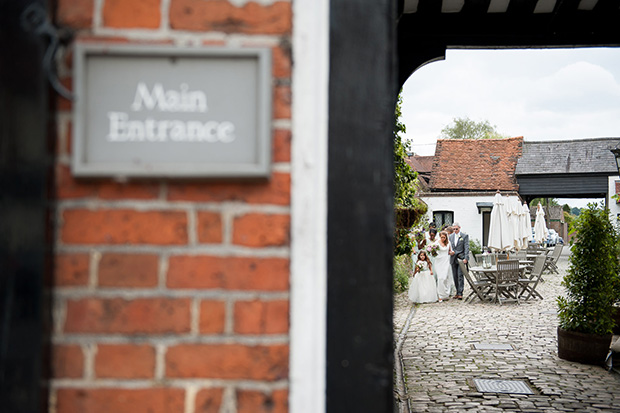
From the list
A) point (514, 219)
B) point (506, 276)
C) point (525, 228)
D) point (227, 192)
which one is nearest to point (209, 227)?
point (227, 192)

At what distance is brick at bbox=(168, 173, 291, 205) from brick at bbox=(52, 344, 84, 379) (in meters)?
Answer: 0.40

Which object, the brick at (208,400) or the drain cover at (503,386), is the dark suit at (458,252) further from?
the brick at (208,400)

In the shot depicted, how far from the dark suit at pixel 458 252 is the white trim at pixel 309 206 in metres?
12.3

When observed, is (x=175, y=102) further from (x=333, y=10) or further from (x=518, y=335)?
(x=518, y=335)

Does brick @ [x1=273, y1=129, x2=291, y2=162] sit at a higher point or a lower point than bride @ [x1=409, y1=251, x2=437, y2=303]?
higher

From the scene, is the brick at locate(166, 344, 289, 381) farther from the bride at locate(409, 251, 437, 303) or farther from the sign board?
the bride at locate(409, 251, 437, 303)

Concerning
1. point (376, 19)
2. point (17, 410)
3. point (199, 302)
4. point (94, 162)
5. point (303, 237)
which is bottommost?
point (17, 410)

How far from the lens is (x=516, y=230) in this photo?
16.9 m

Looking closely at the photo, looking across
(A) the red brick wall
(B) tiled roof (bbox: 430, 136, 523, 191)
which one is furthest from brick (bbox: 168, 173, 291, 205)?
(B) tiled roof (bbox: 430, 136, 523, 191)

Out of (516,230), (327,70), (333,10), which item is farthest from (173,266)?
(516,230)

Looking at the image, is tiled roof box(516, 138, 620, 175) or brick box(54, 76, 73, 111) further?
tiled roof box(516, 138, 620, 175)

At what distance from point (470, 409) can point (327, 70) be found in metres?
4.87

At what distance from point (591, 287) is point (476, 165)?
2833cm

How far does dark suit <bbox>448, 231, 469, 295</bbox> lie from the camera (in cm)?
1313
